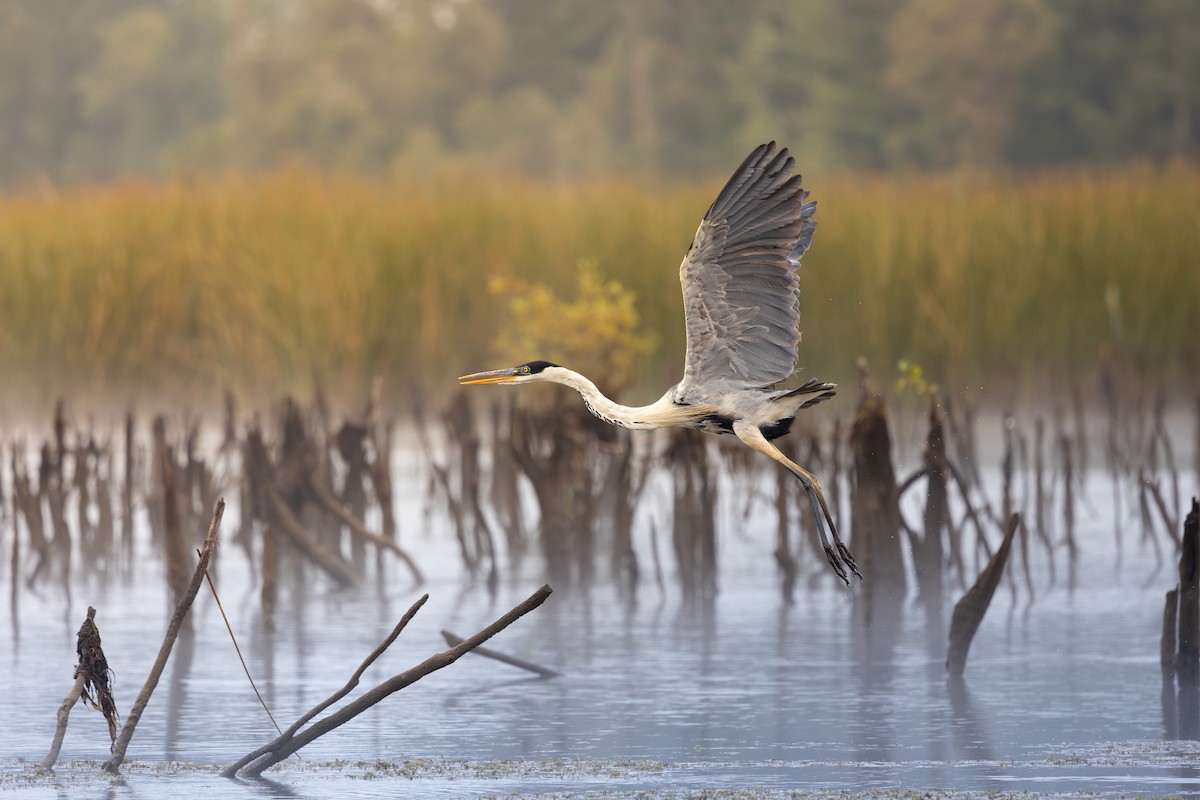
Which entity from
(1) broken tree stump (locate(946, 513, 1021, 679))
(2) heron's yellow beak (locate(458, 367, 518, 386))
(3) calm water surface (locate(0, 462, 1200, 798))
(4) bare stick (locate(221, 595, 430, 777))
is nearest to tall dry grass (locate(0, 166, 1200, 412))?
(3) calm water surface (locate(0, 462, 1200, 798))

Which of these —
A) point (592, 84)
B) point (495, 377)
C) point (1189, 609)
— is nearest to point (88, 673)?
point (495, 377)

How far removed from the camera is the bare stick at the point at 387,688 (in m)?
3.82

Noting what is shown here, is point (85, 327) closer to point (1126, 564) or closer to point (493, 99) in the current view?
point (1126, 564)

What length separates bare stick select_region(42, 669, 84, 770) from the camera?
409 cm

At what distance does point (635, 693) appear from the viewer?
17.3ft

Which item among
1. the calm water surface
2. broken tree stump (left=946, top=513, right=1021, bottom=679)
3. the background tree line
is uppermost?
the background tree line

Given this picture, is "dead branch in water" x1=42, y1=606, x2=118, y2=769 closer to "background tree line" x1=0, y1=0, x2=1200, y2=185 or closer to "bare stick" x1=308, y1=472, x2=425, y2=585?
"bare stick" x1=308, y1=472, x2=425, y2=585

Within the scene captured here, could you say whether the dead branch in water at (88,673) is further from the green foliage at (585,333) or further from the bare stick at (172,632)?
the green foliage at (585,333)

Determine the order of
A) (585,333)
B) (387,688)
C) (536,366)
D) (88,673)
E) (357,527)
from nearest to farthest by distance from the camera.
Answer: (387,688), (88,673), (536,366), (357,527), (585,333)

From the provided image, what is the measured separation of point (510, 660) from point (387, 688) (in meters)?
1.38

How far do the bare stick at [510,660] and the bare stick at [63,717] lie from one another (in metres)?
1.16

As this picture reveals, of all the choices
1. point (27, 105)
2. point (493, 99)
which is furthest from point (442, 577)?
point (27, 105)

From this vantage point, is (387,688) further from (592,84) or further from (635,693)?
(592,84)

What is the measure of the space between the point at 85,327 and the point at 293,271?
1315 millimetres
